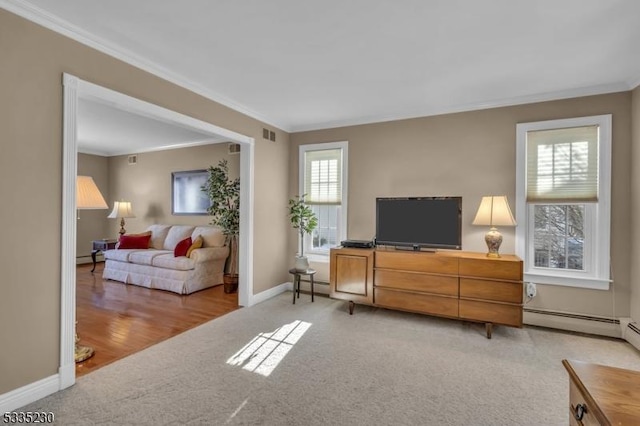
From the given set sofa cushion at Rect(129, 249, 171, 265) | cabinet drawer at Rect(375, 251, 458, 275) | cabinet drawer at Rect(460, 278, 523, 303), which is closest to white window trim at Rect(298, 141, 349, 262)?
cabinet drawer at Rect(375, 251, 458, 275)

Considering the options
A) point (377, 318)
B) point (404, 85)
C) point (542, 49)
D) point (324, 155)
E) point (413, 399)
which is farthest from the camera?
point (324, 155)

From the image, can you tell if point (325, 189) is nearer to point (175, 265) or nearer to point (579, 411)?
point (175, 265)

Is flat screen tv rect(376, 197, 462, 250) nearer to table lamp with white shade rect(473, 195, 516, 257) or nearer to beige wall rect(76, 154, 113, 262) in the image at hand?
table lamp with white shade rect(473, 195, 516, 257)

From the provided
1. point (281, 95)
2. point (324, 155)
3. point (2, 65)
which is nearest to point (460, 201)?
point (324, 155)

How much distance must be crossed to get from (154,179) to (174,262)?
277 centimetres

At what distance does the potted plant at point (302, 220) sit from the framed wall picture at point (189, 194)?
2.15 m

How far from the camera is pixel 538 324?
3352mm

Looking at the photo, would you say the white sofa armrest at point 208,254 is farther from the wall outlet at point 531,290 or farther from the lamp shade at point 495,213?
the wall outlet at point 531,290

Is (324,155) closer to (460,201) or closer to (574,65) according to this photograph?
(460,201)

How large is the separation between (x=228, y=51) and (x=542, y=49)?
261 cm

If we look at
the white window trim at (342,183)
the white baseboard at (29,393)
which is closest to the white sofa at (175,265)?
the white window trim at (342,183)

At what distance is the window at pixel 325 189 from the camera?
4.41 metres

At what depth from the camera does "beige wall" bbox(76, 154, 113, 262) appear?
674 cm

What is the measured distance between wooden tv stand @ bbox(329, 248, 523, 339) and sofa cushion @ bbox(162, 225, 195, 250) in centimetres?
316
